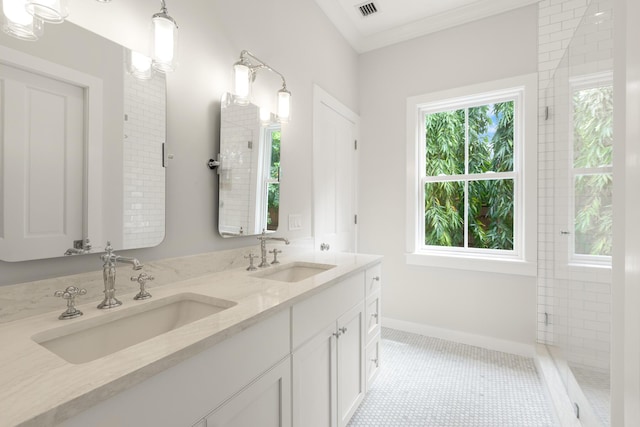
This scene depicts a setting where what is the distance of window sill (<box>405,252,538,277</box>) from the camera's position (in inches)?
96.7

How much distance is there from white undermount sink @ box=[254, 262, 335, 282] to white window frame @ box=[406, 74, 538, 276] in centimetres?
142

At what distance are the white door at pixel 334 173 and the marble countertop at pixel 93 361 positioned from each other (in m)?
1.33

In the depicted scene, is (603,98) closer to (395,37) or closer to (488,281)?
(488,281)

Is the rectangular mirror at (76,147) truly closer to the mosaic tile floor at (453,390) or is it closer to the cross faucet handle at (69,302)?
the cross faucet handle at (69,302)

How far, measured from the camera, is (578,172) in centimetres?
165

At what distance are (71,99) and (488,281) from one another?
9.73ft

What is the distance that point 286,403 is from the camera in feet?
3.58

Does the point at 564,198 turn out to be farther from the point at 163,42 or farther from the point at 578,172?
the point at 163,42

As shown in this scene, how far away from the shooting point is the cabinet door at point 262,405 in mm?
844

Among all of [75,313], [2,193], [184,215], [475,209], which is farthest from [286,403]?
[475,209]

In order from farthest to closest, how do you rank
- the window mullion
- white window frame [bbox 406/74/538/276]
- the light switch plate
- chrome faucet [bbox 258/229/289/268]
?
the window mullion → white window frame [bbox 406/74/538/276] → the light switch plate → chrome faucet [bbox 258/229/289/268]

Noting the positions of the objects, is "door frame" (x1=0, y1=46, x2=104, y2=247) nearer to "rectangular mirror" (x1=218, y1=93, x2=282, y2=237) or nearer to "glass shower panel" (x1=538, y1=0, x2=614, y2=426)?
"rectangular mirror" (x1=218, y1=93, x2=282, y2=237)

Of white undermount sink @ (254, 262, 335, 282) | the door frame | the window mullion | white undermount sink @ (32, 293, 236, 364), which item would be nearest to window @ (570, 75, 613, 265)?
Answer: the window mullion

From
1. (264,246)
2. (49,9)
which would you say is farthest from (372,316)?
(49,9)
